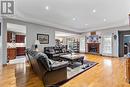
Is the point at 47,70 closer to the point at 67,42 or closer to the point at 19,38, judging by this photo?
the point at 19,38

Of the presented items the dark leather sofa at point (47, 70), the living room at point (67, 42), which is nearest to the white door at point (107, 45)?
the living room at point (67, 42)

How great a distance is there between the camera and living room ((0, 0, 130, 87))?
349cm

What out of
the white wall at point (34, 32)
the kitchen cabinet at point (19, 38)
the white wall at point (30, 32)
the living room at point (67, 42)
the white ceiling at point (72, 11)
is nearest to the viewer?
the living room at point (67, 42)

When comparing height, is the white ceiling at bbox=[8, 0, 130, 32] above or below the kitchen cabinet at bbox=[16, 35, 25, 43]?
above

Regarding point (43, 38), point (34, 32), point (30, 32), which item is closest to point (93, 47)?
point (43, 38)

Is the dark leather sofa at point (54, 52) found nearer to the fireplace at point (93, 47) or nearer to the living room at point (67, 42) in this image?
the living room at point (67, 42)

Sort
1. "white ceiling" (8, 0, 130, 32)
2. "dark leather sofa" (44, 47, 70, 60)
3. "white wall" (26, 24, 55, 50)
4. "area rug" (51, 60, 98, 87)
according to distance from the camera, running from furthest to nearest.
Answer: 1. "white wall" (26, 24, 55, 50)
2. "dark leather sofa" (44, 47, 70, 60)
3. "white ceiling" (8, 0, 130, 32)
4. "area rug" (51, 60, 98, 87)

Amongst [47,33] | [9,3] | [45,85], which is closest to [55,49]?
[47,33]

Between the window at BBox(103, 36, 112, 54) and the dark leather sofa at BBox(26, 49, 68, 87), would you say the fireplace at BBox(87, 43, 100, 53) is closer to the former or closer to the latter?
the window at BBox(103, 36, 112, 54)

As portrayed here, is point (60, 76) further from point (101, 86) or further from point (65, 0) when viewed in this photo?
point (65, 0)

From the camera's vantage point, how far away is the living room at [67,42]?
349 cm

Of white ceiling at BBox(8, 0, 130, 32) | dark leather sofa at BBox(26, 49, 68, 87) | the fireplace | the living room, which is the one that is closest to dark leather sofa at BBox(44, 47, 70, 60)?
the living room

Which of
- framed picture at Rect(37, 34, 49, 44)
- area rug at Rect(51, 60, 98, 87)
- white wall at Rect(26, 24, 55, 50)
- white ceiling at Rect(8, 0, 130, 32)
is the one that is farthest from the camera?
framed picture at Rect(37, 34, 49, 44)

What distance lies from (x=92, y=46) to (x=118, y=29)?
358 centimetres
